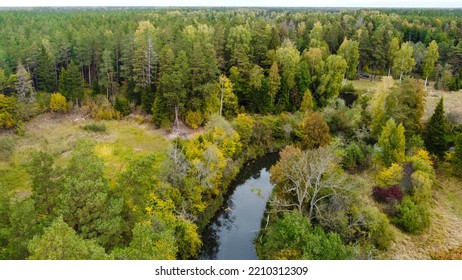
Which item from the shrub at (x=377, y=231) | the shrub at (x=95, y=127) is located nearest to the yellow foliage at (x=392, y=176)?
the shrub at (x=377, y=231)

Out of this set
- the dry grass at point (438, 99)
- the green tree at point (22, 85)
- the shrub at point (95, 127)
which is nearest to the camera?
the dry grass at point (438, 99)

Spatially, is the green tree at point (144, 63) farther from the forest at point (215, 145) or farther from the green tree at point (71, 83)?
the green tree at point (71, 83)

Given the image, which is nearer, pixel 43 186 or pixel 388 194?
pixel 43 186

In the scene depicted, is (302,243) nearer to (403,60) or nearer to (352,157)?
(352,157)

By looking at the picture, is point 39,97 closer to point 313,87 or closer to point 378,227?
point 313,87

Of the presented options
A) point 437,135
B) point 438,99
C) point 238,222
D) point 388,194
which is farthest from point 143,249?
point 438,99

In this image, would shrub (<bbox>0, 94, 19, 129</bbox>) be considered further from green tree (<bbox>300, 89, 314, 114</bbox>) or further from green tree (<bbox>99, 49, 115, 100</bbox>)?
green tree (<bbox>300, 89, 314, 114</bbox>)
